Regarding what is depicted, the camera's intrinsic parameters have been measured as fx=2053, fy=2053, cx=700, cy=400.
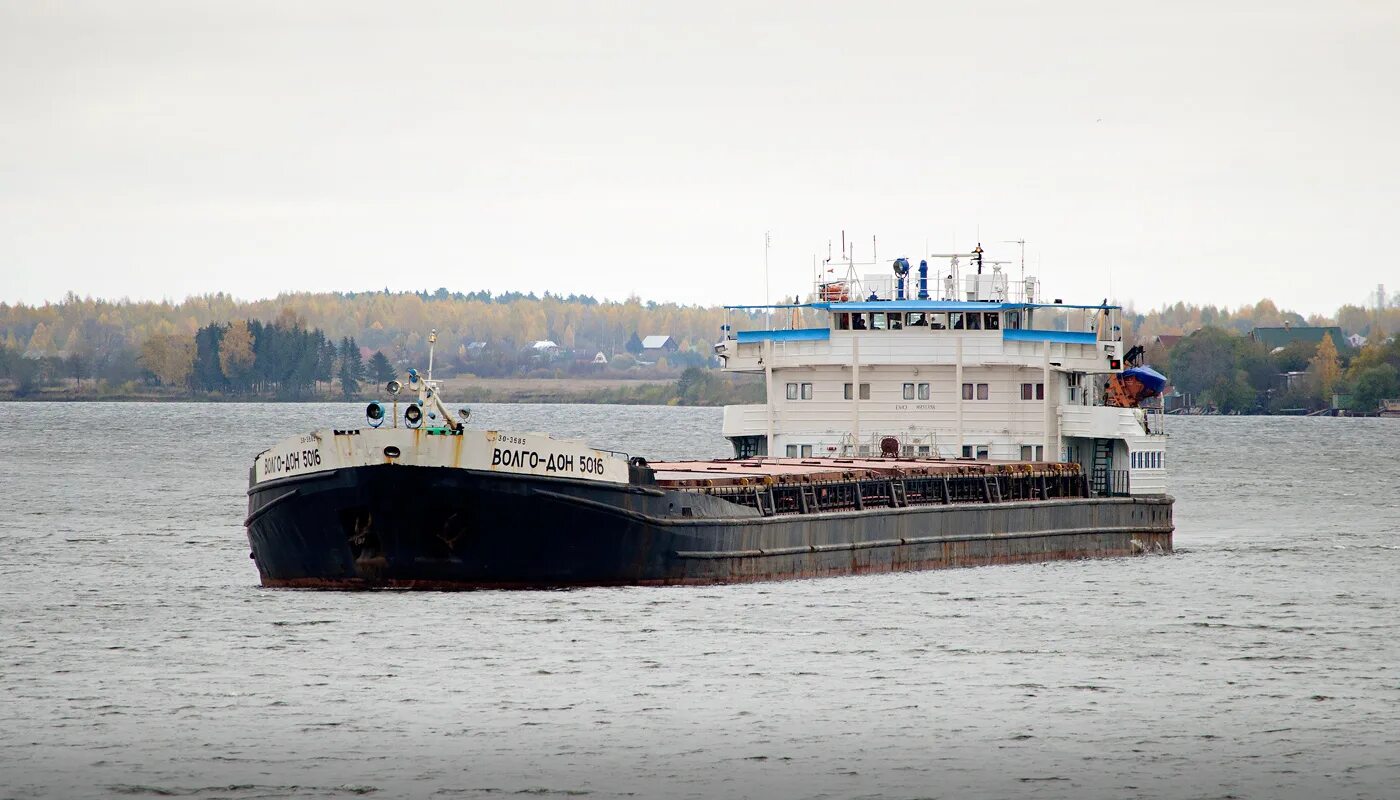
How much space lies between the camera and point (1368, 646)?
34.2 metres

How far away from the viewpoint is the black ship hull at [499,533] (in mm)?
34938

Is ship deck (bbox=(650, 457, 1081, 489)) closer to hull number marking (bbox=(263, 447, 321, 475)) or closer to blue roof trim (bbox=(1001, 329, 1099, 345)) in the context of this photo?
blue roof trim (bbox=(1001, 329, 1099, 345))

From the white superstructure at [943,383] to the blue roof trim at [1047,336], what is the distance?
0.04 m

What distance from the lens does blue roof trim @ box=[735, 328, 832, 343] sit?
51.2m

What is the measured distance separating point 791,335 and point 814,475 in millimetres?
9810

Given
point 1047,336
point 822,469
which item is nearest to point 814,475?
point 822,469

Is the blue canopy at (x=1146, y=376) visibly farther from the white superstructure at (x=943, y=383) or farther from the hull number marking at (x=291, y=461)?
the hull number marking at (x=291, y=461)

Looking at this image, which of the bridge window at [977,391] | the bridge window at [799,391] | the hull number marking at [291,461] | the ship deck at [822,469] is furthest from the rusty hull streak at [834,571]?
the bridge window at [799,391]

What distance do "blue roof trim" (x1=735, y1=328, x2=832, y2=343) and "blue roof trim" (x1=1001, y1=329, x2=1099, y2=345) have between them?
4.45 metres

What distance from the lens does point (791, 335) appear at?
169ft

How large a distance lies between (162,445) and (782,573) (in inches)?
3575

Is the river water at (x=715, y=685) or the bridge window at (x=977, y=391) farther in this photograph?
the bridge window at (x=977, y=391)

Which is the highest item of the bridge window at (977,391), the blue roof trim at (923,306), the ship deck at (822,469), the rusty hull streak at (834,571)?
the blue roof trim at (923,306)

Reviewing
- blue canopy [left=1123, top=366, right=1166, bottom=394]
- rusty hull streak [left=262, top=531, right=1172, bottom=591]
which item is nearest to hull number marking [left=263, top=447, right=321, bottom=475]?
rusty hull streak [left=262, top=531, right=1172, bottom=591]
